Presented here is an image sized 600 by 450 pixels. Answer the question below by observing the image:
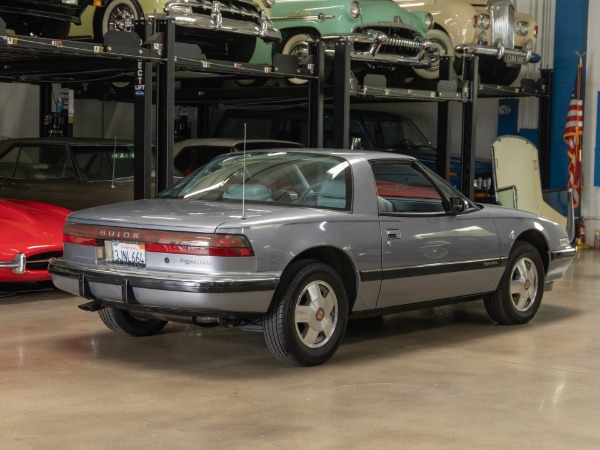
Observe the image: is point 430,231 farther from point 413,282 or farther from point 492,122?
point 492,122

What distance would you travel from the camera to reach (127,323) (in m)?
6.64

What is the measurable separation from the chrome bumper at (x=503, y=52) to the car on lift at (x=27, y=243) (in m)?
6.31

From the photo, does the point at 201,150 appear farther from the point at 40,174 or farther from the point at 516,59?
the point at 516,59

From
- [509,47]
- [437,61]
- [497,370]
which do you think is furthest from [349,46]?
[497,370]

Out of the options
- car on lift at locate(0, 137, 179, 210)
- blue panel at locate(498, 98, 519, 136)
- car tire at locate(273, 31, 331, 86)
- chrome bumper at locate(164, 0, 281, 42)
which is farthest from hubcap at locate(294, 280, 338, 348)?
blue panel at locate(498, 98, 519, 136)

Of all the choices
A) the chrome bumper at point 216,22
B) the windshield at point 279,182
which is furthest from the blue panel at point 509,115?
the windshield at point 279,182

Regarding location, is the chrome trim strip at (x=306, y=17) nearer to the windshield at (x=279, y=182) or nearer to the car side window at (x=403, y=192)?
the car side window at (x=403, y=192)

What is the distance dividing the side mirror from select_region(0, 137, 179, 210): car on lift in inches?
185

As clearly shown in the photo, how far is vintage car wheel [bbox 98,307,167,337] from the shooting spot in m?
6.58

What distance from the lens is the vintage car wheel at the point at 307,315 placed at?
5.70 meters

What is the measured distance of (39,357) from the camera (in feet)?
20.2

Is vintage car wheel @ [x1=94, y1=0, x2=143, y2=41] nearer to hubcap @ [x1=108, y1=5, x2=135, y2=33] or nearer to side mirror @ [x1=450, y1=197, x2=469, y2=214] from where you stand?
hubcap @ [x1=108, y1=5, x2=135, y2=33]

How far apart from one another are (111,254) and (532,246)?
10.7 ft

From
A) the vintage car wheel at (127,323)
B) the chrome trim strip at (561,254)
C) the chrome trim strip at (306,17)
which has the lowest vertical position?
the vintage car wheel at (127,323)
